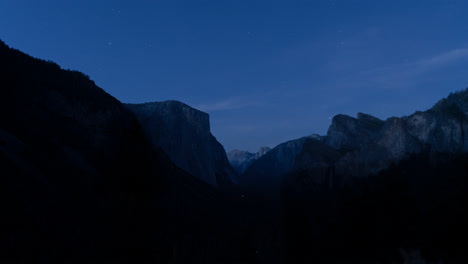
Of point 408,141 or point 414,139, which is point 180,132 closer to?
point 408,141

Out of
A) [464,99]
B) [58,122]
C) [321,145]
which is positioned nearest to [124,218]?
[58,122]

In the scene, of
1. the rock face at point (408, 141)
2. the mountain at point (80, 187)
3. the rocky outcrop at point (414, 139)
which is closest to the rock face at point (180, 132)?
the mountain at point (80, 187)

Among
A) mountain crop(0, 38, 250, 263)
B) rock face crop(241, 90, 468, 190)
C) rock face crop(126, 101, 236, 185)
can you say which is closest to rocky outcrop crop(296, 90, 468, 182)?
rock face crop(241, 90, 468, 190)

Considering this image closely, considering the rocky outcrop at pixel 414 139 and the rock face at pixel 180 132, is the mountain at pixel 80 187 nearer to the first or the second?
the rock face at pixel 180 132

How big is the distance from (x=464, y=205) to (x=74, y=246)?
70.7 ft

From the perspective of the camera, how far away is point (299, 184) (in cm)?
11181

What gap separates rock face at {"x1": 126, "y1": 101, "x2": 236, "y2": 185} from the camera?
108000 millimetres

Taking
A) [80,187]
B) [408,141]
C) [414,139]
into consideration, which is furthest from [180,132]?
[80,187]

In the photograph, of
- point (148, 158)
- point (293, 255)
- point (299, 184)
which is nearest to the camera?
point (148, 158)

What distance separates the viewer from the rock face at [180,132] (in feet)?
354

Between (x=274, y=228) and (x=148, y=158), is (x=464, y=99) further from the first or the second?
(x=148, y=158)

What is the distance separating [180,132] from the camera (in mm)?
115062

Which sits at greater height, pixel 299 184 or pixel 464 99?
pixel 464 99

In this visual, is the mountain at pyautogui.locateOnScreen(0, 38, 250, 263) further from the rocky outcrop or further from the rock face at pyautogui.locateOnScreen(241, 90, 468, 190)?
the rocky outcrop
